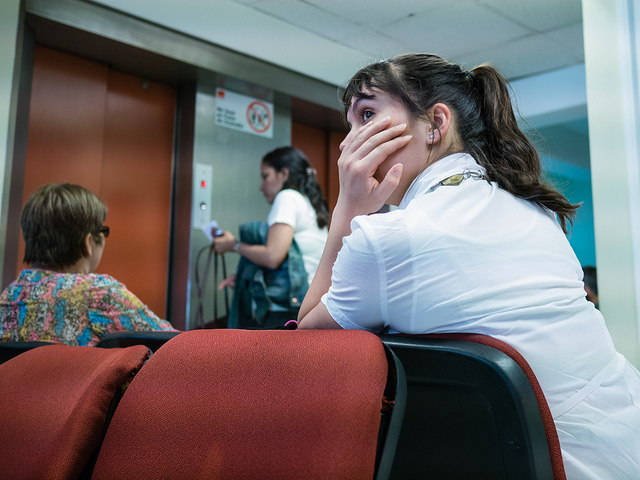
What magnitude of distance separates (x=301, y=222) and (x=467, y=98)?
203 centimetres

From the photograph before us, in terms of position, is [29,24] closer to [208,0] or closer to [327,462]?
[208,0]

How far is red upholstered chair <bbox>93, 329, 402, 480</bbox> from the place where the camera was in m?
0.65

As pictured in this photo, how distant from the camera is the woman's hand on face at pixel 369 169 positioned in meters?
1.09

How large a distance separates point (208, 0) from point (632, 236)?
2.86 meters

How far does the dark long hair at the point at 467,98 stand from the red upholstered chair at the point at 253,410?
562 millimetres

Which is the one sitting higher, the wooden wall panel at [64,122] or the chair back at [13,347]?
the wooden wall panel at [64,122]

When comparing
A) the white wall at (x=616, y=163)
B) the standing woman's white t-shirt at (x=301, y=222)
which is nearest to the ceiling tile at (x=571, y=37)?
the white wall at (x=616, y=163)

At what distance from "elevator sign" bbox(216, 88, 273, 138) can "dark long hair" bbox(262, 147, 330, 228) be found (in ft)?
2.98

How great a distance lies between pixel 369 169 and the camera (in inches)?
42.9

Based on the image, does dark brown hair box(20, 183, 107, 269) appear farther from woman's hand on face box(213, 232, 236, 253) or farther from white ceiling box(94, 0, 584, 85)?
white ceiling box(94, 0, 584, 85)

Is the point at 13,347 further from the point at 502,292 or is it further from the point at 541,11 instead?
the point at 541,11

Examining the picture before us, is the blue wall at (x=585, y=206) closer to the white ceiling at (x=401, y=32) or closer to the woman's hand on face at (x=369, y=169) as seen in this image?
the white ceiling at (x=401, y=32)

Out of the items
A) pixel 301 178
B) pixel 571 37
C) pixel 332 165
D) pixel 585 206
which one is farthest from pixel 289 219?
pixel 585 206

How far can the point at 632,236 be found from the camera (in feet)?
7.48
